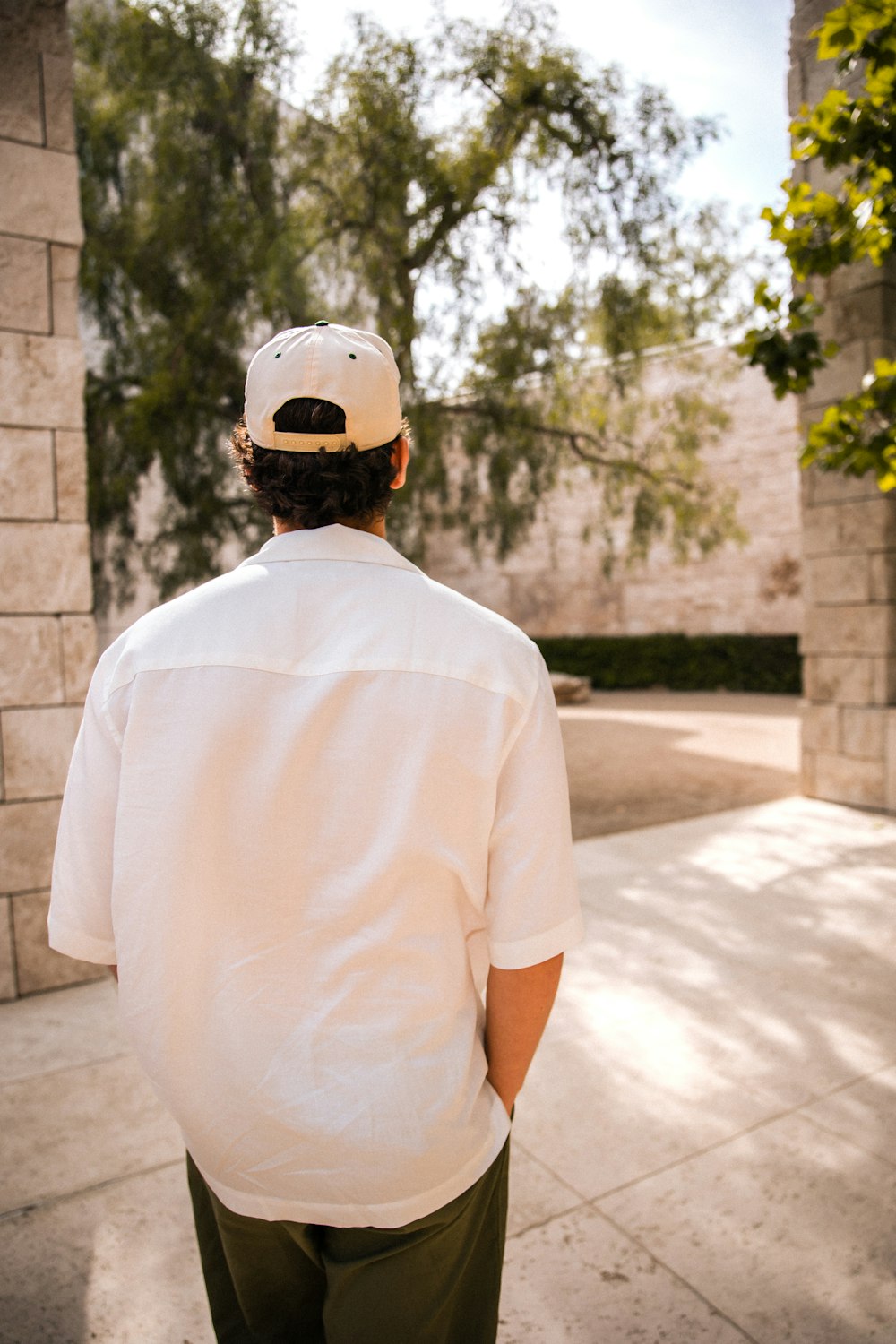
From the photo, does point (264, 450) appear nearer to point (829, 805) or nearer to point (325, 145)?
point (829, 805)

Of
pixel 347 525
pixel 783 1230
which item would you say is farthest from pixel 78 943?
pixel 783 1230

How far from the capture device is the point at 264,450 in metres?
0.96

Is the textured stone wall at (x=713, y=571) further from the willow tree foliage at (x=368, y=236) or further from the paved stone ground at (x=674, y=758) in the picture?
the willow tree foliage at (x=368, y=236)

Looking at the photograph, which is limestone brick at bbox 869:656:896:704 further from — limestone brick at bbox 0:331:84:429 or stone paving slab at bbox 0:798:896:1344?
limestone brick at bbox 0:331:84:429

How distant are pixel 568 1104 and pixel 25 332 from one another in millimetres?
2788

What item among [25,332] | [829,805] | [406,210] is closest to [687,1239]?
[25,332]

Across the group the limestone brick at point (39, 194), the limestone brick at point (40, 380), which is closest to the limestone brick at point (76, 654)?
the limestone brick at point (40, 380)

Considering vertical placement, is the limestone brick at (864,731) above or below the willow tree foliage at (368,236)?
below

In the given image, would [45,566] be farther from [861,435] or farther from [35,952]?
[861,435]

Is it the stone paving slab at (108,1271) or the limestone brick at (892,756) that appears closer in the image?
the stone paving slab at (108,1271)

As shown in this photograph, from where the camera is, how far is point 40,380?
2.93 m

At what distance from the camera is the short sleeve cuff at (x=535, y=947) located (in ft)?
3.08

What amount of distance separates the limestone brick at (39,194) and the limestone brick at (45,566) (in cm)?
93

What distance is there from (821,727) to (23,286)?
15.3 ft
